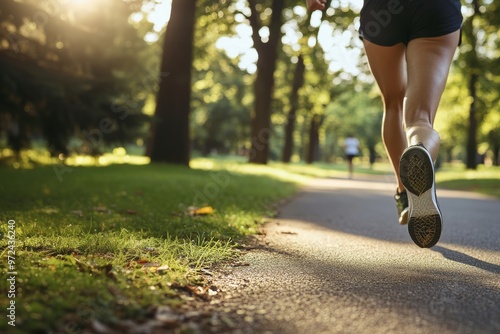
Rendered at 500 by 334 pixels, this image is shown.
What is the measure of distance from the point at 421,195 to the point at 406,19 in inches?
44.7

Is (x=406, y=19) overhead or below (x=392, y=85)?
overhead

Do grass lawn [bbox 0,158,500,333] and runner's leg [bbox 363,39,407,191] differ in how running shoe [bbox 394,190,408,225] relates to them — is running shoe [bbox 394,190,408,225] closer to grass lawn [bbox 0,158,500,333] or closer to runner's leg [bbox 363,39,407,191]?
runner's leg [bbox 363,39,407,191]

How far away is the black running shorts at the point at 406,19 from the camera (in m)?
2.72

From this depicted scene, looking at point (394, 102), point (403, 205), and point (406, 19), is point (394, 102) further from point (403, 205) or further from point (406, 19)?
point (403, 205)

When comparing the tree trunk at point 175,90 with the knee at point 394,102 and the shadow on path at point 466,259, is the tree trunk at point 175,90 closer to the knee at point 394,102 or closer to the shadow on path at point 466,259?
the knee at point 394,102

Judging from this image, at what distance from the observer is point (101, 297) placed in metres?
1.75

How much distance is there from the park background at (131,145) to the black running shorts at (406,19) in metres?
1.70

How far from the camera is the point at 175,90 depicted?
12258mm

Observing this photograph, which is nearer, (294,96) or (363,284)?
(363,284)

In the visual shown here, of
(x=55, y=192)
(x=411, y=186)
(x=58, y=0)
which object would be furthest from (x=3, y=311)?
(x=58, y=0)

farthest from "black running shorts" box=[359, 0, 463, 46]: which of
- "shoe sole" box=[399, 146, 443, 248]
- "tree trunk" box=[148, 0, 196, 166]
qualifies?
"tree trunk" box=[148, 0, 196, 166]

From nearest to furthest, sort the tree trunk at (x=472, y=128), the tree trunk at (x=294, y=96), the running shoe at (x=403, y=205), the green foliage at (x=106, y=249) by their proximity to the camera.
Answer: the green foliage at (x=106, y=249), the running shoe at (x=403, y=205), the tree trunk at (x=472, y=128), the tree trunk at (x=294, y=96)

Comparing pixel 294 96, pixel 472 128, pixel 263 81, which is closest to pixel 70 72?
pixel 263 81

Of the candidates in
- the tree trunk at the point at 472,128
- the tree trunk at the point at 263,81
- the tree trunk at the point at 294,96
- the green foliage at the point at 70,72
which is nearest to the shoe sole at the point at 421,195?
the green foliage at the point at 70,72
